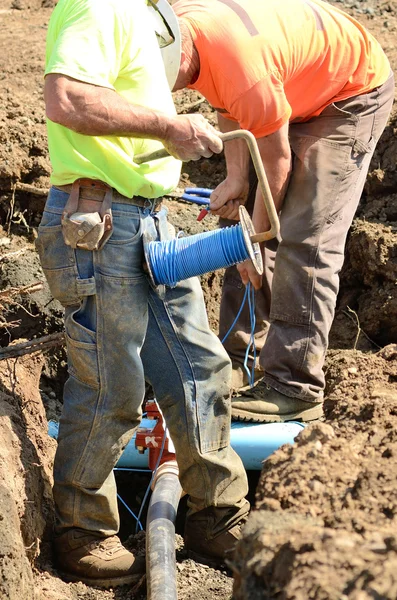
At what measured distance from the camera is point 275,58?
3527 millimetres

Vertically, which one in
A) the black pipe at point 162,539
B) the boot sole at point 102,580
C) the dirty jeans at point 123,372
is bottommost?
the boot sole at point 102,580

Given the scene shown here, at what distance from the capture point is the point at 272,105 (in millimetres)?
3459

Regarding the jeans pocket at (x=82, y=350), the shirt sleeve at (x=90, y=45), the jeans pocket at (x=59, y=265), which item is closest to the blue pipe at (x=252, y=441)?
the jeans pocket at (x=82, y=350)

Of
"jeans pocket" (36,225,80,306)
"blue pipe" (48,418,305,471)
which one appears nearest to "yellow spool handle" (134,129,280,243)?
"jeans pocket" (36,225,80,306)

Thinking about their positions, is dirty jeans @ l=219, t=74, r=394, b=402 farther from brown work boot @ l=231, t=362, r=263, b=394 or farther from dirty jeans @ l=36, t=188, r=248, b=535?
dirty jeans @ l=36, t=188, r=248, b=535

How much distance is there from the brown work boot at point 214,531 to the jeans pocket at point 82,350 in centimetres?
80

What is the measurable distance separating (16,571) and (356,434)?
1.22 meters

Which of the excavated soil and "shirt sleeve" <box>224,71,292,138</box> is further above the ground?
"shirt sleeve" <box>224,71,292,138</box>

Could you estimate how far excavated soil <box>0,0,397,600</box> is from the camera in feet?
5.91

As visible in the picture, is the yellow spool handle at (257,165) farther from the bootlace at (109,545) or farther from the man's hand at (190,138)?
the bootlace at (109,545)

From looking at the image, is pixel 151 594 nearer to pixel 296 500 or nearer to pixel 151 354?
pixel 151 354

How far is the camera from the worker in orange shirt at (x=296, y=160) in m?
3.55

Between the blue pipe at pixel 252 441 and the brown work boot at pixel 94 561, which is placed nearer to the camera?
the brown work boot at pixel 94 561

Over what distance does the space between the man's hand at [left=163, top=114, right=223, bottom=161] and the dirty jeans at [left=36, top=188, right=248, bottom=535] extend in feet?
Answer: 1.10
